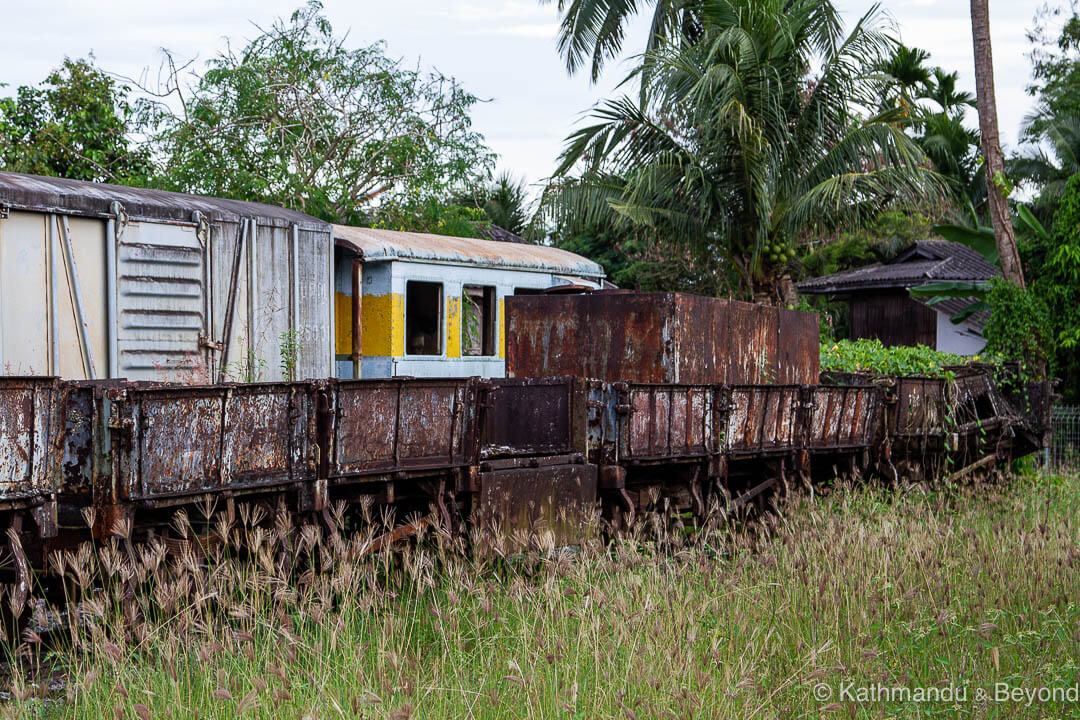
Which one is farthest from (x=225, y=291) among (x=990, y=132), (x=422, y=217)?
(x=990, y=132)

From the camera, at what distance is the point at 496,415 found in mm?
8039

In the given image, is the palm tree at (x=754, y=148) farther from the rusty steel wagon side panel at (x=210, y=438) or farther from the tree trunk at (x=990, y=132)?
the rusty steel wagon side panel at (x=210, y=438)

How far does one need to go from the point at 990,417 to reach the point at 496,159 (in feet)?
38.4

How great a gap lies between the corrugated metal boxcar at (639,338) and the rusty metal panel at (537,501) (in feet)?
7.50

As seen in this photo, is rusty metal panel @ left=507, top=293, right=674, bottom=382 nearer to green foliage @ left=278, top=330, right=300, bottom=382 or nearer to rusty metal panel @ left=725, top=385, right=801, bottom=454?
rusty metal panel @ left=725, top=385, right=801, bottom=454

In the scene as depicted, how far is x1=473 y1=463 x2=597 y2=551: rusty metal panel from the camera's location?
6.88 m

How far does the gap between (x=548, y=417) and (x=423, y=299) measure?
22.5ft

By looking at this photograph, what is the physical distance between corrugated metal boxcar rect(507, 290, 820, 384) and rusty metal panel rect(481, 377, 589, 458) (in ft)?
5.69

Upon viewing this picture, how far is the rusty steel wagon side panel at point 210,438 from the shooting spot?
531 centimetres

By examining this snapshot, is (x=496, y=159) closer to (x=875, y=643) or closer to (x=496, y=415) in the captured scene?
(x=496, y=415)

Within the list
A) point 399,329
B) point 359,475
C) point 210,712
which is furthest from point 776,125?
point 210,712

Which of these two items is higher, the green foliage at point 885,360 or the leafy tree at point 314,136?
the leafy tree at point 314,136

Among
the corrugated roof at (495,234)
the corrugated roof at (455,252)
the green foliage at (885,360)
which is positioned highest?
the corrugated roof at (495,234)

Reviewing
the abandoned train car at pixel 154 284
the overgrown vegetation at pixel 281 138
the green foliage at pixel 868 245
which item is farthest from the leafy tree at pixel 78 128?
the green foliage at pixel 868 245
